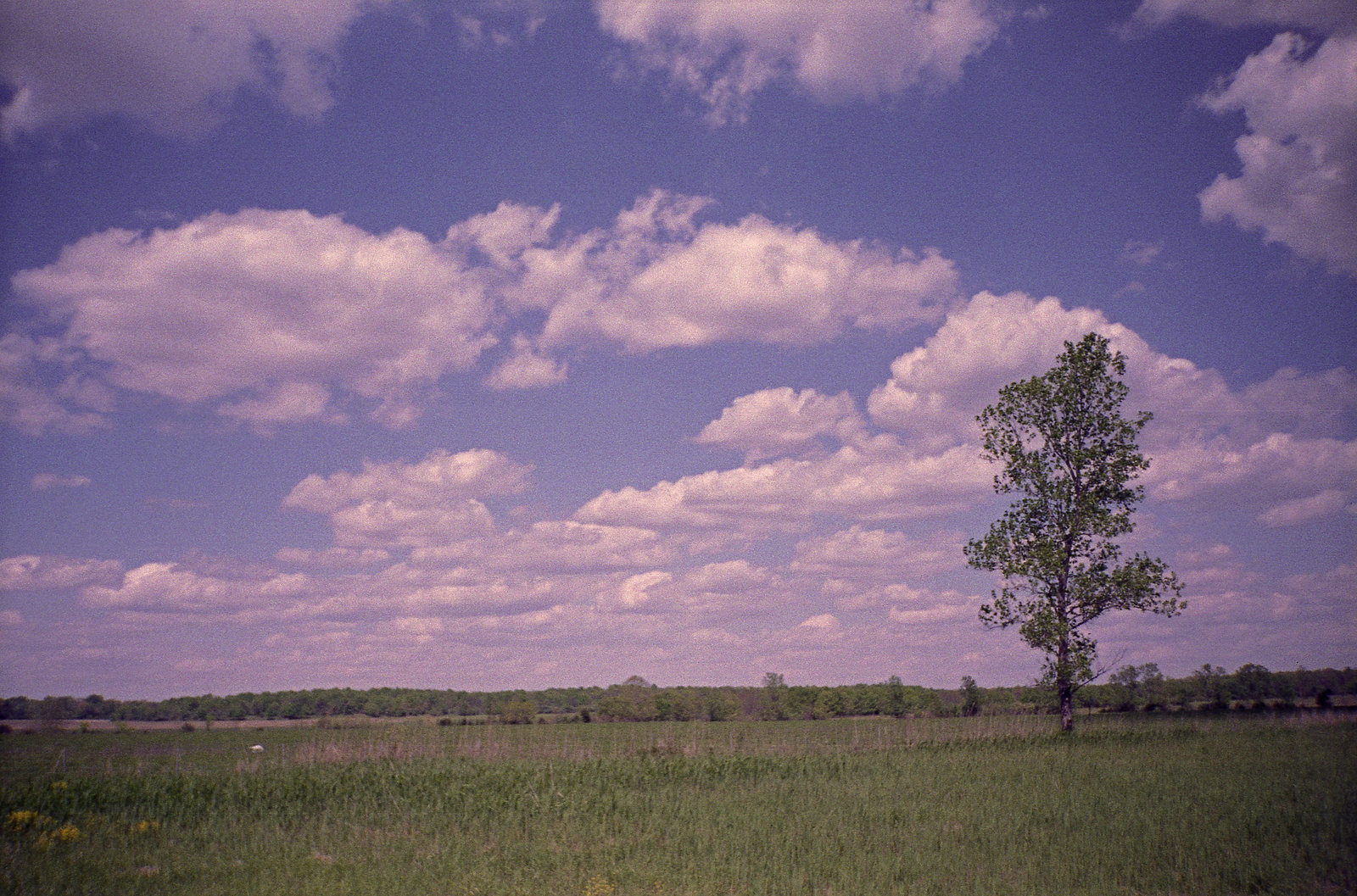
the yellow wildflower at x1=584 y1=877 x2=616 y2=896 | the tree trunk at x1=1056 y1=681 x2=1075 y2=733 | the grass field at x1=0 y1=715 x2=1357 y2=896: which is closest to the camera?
the yellow wildflower at x1=584 y1=877 x2=616 y2=896

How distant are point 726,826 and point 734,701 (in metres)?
110

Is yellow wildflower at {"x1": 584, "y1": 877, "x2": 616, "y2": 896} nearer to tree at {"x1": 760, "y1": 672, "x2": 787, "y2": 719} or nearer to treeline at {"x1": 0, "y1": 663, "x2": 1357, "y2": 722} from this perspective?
treeline at {"x1": 0, "y1": 663, "x2": 1357, "y2": 722}

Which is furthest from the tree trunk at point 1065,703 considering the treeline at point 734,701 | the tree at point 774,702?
the tree at point 774,702

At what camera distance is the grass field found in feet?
41.6

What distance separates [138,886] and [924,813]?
14345 millimetres

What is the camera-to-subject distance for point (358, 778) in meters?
23.3

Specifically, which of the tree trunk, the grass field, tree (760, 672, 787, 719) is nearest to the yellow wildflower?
the grass field

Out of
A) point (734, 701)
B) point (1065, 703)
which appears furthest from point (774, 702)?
point (1065, 703)

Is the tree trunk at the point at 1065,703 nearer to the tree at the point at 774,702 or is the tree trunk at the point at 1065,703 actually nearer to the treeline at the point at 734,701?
the treeline at the point at 734,701

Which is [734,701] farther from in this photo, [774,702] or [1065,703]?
[1065,703]

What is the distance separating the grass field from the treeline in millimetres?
17838

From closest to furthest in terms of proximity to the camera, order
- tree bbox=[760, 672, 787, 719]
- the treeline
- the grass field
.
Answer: the grass field, the treeline, tree bbox=[760, 672, 787, 719]

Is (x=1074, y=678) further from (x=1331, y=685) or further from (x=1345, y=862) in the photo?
(x=1331, y=685)

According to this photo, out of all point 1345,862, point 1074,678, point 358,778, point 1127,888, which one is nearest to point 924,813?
point 1127,888
